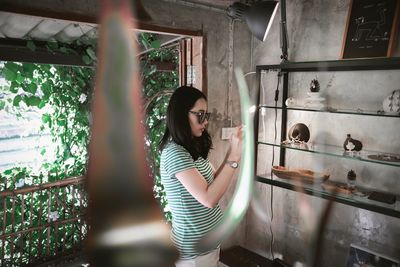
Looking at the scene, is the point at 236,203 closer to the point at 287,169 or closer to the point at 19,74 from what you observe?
the point at 287,169

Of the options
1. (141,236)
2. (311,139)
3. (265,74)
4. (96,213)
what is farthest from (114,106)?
(311,139)

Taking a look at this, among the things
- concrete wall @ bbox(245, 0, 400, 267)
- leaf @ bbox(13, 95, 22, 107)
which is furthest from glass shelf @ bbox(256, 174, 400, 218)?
leaf @ bbox(13, 95, 22, 107)

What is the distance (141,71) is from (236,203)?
1421mm

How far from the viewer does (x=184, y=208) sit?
1313 mm

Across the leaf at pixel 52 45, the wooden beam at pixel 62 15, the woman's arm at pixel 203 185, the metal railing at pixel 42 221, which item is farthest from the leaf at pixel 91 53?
the woman's arm at pixel 203 185

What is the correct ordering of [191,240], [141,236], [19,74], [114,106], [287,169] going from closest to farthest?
1. [191,240]
2. [114,106]
3. [141,236]
4. [287,169]
5. [19,74]

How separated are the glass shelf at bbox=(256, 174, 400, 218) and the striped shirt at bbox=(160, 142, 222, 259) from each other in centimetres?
87

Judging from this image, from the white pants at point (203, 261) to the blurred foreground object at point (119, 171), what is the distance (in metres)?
0.06

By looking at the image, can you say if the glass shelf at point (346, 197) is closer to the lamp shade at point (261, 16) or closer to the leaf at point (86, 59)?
the lamp shade at point (261, 16)

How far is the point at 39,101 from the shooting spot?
8.04 ft

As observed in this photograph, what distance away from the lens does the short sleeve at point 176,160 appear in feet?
4.06

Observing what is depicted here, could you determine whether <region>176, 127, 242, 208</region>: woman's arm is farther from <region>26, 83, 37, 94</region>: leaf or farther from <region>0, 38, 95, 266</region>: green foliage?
<region>26, 83, 37, 94</region>: leaf

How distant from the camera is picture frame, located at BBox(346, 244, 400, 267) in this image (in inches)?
68.6

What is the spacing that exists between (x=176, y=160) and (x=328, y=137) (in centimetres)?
128
